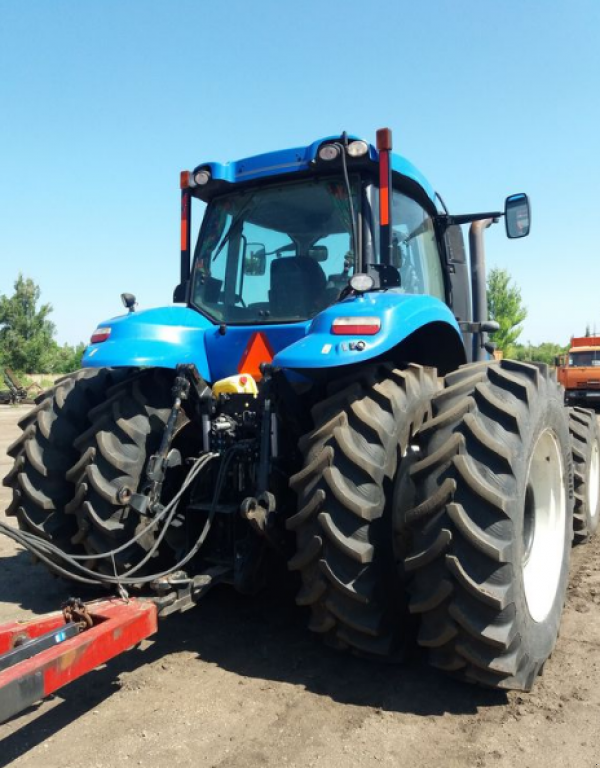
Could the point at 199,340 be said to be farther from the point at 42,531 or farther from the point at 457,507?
the point at 457,507

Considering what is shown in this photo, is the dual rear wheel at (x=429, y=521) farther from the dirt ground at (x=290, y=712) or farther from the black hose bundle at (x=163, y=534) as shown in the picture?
the black hose bundle at (x=163, y=534)

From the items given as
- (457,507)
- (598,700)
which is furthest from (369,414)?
(598,700)

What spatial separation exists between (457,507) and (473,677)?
2.40 ft

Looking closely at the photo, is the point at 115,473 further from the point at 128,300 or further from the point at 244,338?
the point at 128,300

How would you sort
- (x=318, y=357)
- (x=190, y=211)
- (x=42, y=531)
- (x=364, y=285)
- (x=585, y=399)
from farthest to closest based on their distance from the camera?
(x=585, y=399)
(x=190, y=211)
(x=42, y=531)
(x=364, y=285)
(x=318, y=357)

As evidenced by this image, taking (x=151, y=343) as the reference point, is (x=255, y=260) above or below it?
above

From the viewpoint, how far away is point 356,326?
2.79m

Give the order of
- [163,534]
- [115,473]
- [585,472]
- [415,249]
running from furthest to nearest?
[585,472] < [415,249] < [115,473] < [163,534]

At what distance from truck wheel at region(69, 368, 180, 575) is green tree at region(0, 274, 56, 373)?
118ft

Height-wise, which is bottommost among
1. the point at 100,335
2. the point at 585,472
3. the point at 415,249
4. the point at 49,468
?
the point at 585,472

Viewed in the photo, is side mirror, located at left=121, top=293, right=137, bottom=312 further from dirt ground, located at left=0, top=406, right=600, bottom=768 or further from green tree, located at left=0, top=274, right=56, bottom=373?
green tree, located at left=0, top=274, right=56, bottom=373

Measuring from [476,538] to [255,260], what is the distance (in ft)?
7.39

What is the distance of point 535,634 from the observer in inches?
111

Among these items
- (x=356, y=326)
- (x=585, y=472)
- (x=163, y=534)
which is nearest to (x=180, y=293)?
(x=163, y=534)
